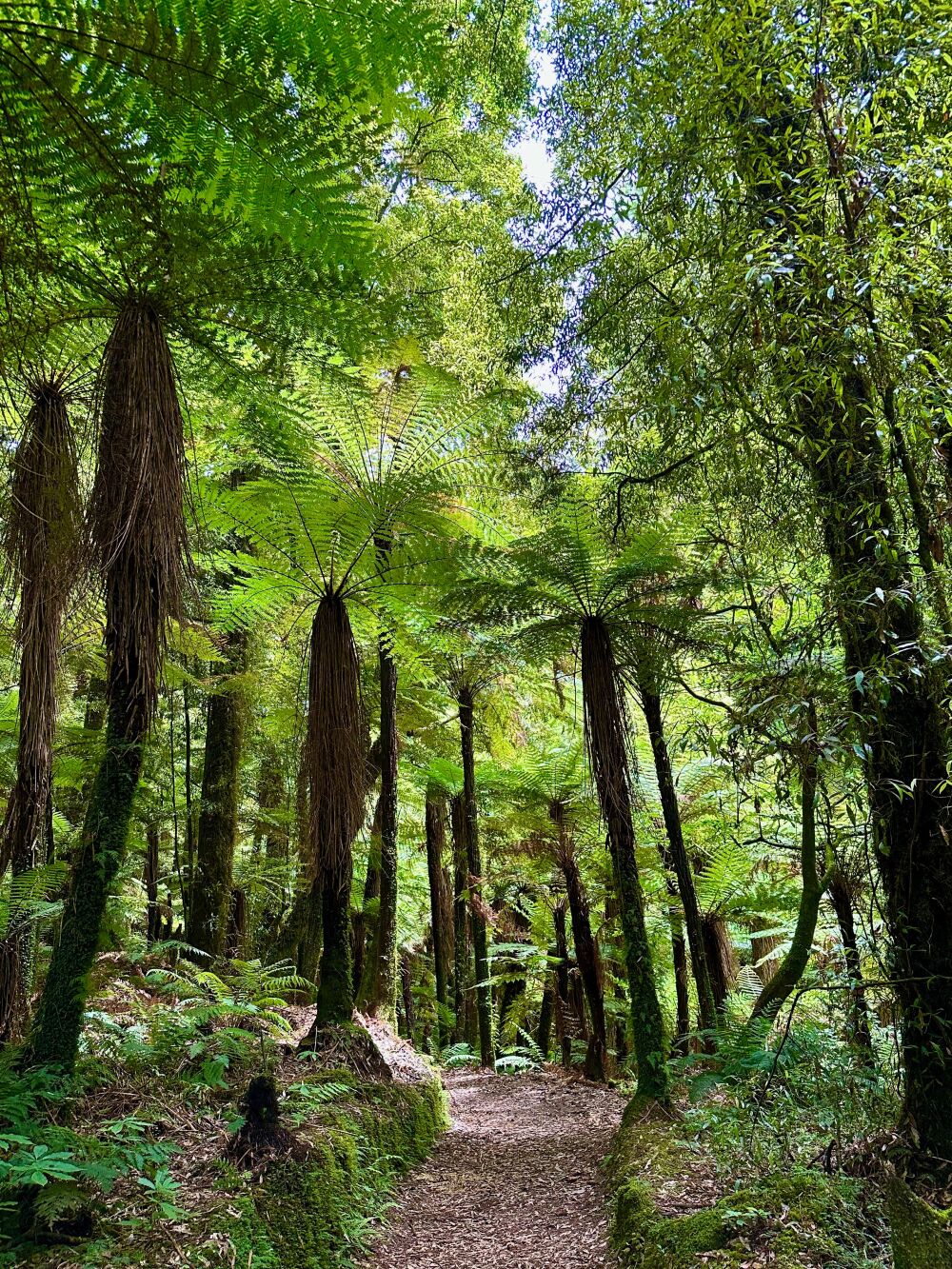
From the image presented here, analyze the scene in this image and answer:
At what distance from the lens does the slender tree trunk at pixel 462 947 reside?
35.7 ft

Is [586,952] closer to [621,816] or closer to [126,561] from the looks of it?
[621,816]

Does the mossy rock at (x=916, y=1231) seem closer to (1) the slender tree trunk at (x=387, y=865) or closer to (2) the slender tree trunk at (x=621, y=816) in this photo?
(2) the slender tree trunk at (x=621, y=816)

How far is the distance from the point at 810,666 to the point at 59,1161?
293cm

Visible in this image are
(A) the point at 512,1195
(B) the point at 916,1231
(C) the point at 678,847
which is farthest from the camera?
(C) the point at 678,847

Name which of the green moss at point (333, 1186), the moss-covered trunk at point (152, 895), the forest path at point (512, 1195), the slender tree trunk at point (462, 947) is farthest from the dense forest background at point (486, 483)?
the slender tree trunk at point (462, 947)

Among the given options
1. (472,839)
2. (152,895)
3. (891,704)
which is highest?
(472,839)

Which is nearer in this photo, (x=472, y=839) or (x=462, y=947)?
(x=472, y=839)

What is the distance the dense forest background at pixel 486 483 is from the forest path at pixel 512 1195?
0.75 m

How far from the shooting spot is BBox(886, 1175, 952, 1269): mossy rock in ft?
6.44

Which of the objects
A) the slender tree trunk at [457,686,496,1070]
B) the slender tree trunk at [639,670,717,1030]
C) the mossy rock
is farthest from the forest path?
the slender tree trunk at [457,686,496,1070]

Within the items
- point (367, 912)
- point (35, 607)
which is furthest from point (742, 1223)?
point (367, 912)

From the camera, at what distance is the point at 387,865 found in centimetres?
607

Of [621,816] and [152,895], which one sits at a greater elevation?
[152,895]

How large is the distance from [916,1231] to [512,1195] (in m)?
3.24
